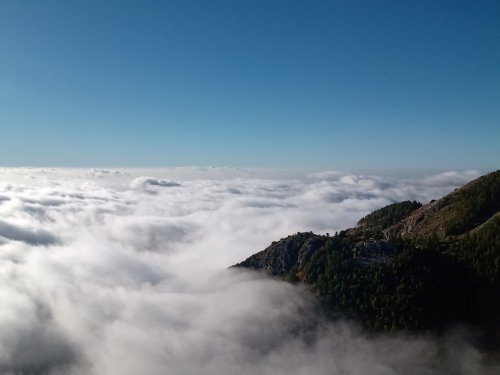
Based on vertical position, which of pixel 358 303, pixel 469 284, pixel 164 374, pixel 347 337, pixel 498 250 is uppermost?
pixel 498 250

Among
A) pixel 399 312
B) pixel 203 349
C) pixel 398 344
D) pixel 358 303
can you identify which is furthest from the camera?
pixel 203 349

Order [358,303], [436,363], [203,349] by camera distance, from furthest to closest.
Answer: [203,349] → [358,303] → [436,363]

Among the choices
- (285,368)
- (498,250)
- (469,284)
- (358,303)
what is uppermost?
(498,250)

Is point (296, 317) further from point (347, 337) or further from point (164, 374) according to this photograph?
point (164, 374)

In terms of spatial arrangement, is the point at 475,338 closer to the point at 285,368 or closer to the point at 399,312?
the point at 399,312

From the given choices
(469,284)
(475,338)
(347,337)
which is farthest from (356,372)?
(469,284)

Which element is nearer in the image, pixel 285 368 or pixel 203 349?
pixel 285 368

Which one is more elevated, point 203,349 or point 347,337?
point 347,337

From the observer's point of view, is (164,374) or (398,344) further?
(164,374)

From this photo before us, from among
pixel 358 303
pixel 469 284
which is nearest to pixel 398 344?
pixel 358 303
